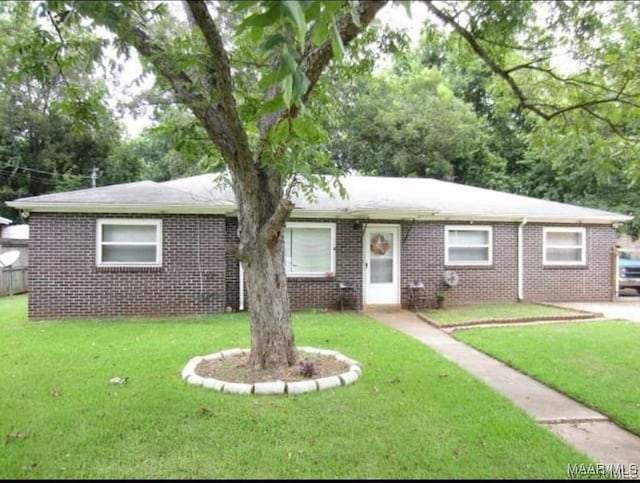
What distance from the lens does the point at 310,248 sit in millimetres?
A: 12125

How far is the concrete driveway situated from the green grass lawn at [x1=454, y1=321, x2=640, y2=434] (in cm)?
115

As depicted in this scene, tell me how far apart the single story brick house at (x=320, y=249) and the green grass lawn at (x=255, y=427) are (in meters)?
4.02

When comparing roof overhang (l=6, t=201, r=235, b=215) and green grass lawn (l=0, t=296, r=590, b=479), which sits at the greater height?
roof overhang (l=6, t=201, r=235, b=215)

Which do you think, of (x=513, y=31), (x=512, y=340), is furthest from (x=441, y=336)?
(x=513, y=31)

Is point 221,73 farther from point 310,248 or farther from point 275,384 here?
point 310,248

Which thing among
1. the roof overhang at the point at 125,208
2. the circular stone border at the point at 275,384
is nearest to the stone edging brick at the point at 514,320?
the circular stone border at the point at 275,384

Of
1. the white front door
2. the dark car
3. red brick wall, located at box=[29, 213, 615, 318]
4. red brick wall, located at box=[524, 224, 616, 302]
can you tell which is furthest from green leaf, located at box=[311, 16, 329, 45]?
the dark car

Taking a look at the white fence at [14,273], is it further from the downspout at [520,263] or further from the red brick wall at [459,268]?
the downspout at [520,263]

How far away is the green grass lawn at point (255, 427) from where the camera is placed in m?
3.57

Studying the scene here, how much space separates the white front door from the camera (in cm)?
1252

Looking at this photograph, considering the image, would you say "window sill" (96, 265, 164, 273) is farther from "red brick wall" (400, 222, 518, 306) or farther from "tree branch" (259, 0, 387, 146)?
"tree branch" (259, 0, 387, 146)

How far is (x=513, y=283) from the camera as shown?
44.0 ft

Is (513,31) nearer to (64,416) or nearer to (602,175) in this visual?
(602,175)

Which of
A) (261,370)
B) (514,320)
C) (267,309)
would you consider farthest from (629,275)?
(261,370)
